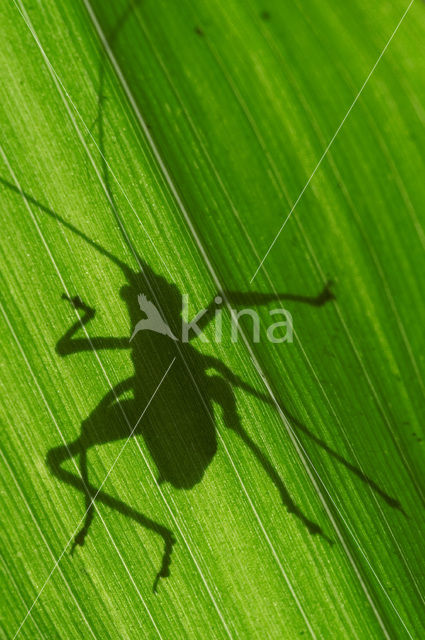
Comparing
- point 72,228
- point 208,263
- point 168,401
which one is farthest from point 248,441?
point 72,228

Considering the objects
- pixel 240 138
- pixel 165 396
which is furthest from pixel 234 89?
pixel 165 396

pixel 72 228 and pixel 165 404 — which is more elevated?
pixel 72 228

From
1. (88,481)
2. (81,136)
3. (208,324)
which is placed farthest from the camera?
(88,481)

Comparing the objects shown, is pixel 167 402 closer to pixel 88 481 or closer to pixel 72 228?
pixel 88 481

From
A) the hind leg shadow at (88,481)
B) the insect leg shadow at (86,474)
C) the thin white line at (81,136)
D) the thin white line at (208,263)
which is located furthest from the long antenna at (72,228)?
the hind leg shadow at (88,481)

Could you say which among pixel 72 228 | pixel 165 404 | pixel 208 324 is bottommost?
pixel 165 404

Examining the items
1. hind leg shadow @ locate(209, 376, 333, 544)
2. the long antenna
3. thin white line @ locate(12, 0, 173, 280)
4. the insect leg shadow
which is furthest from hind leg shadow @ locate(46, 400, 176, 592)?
thin white line @ locate(12, 0, 173, 280)
